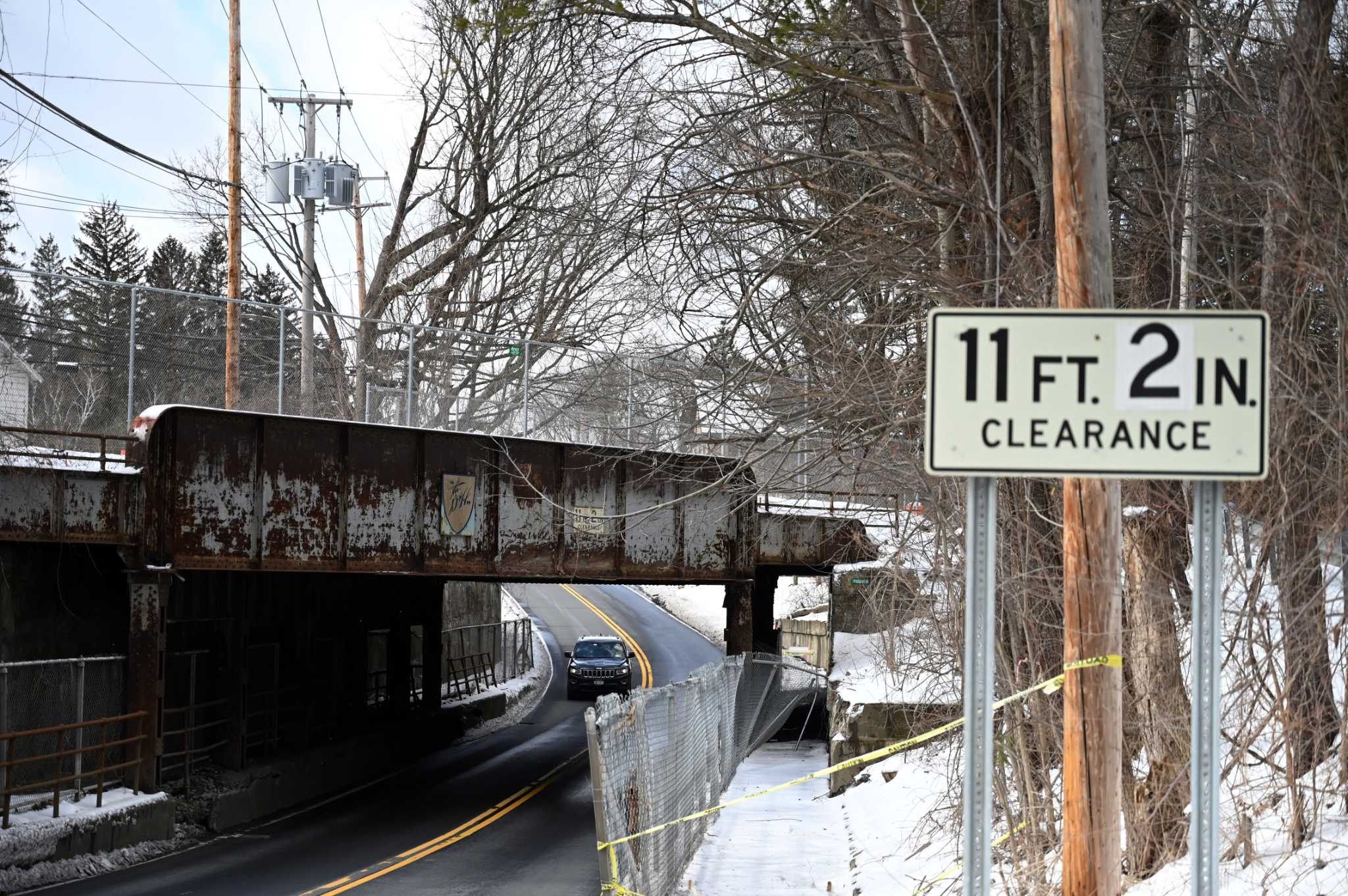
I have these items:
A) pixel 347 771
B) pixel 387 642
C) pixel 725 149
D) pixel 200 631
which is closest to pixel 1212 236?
pixel 725 149

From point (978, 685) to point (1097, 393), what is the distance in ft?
3.89

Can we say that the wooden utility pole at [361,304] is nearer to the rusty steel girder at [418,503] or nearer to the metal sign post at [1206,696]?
the rusty steel girder at [418,503]

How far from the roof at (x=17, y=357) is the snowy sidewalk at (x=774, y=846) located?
485 inches

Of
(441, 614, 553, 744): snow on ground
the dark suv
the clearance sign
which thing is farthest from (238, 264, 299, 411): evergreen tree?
the dark suv

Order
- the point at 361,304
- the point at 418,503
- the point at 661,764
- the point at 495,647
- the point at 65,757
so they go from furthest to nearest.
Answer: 1. the point at 495,647
2. the point at 361,304
3. the point at 418,503
4. the point at 65,757
5. the point at 661,764

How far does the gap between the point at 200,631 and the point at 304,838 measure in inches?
212

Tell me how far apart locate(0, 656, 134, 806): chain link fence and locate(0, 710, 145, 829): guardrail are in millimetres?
117

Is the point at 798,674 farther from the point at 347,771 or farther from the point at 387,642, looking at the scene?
the point at 347,771

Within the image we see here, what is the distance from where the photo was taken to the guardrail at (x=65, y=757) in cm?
1631

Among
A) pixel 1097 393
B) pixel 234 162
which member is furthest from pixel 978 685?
pixel 234 162

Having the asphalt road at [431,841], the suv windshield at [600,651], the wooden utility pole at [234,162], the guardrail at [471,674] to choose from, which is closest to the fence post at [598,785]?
the asphalt road at [431,841]

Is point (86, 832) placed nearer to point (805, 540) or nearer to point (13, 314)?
point (13, 314)

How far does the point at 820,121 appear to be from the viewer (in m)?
14.8

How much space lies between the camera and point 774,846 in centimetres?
1598
